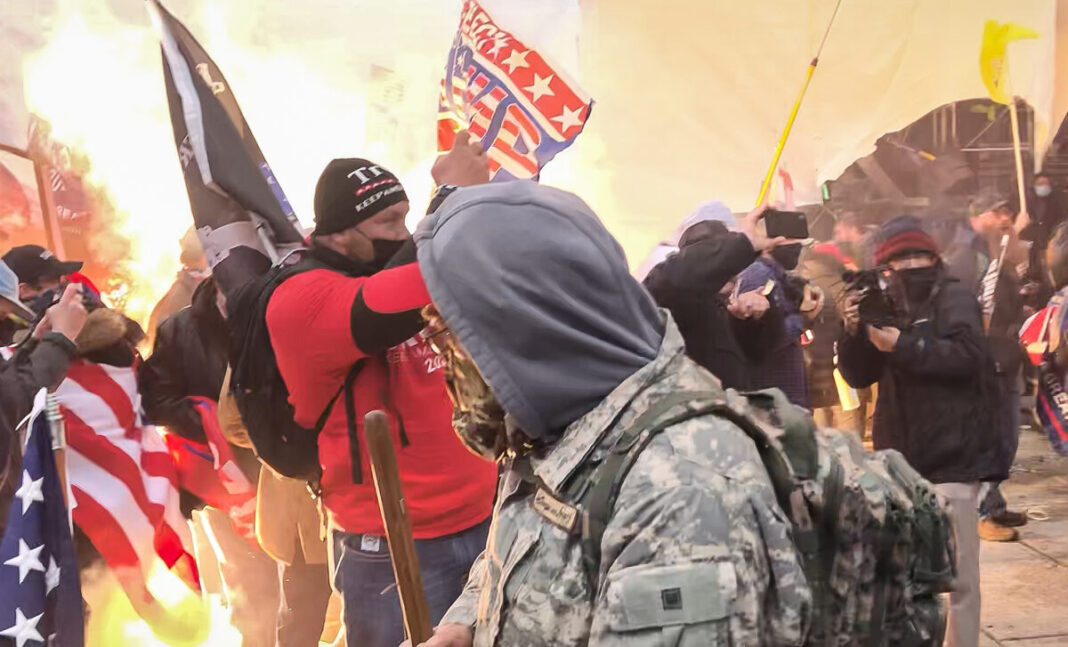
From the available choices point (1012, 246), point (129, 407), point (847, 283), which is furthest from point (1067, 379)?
point (129, 407)

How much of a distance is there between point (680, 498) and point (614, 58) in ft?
17.9

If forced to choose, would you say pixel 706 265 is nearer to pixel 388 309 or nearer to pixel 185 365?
pixel 388 309

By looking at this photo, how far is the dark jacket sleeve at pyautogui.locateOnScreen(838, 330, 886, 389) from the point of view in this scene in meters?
3.54

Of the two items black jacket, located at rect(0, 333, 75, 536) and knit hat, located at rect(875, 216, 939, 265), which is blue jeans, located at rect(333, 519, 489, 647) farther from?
knit hat, located at rect(875, 216, 939, 265)

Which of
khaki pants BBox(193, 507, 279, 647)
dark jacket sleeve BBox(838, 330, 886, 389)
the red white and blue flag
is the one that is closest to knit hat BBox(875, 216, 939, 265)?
dark jacket sleeve BBox(838, 330, 886, 389)

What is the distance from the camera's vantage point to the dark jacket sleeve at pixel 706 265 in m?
3.50

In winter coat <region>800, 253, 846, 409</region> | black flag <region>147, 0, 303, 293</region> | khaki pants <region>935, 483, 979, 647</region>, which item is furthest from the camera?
winter coat <region>800, 253, 846, 409</region>

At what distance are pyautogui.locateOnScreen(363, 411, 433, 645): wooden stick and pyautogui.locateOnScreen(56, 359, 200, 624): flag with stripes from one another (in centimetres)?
194

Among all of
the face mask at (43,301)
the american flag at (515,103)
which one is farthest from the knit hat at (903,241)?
the face mask at (43,301)

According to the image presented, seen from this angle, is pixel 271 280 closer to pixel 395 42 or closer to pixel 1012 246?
pixel 395 42

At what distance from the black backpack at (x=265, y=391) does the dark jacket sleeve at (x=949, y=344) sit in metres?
2.12

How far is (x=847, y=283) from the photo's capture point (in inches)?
141

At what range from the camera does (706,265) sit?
351 centimetres

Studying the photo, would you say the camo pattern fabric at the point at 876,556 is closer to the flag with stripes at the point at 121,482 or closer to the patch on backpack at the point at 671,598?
the patch on backpack at the point at 671,598
